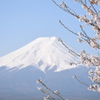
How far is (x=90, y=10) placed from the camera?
3260 mm

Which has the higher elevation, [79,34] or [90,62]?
[79,34]

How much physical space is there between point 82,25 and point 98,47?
0.53 metres

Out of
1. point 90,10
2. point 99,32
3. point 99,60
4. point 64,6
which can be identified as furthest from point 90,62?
point 64,6

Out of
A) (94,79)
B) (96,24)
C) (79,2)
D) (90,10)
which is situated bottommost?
(94,79)

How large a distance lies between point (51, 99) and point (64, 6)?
55.4 inches

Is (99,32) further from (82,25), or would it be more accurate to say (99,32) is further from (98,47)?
(82,25)

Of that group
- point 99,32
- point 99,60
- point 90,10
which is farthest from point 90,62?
point 90,10

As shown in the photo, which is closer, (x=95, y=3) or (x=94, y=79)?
(x=95, y=3)

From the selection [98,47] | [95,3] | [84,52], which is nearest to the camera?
[95,3]

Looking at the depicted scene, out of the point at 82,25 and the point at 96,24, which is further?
the point at 82,25

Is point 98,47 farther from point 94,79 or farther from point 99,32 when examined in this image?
point 94,79

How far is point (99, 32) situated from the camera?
3.12 meters

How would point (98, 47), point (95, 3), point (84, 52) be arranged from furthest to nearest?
point (84, 52) → point (98, 47) → point (95, 3)

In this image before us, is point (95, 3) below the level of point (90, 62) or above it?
above
